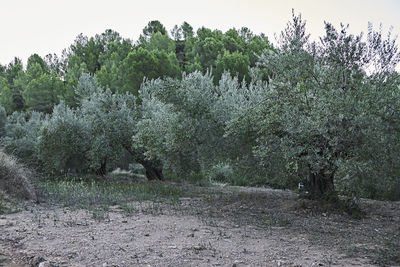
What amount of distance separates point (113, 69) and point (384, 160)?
2948 centimetres

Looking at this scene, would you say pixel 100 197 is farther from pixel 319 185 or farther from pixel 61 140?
pixel 61 140

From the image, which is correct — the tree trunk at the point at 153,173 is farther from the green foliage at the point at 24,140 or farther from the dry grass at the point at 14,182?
the dry grass at the point at 14,182

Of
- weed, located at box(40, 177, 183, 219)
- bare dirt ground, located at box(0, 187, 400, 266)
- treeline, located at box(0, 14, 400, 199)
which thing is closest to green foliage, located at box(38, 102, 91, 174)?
treeline, located at box(0, 14, 400, 199)

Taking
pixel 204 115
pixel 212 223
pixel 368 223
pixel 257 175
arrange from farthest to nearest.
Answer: pixel 257 175, pixel 204 115, pixel 368 223, pixel 212 223

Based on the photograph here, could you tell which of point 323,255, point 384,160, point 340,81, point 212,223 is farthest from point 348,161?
point 212,223

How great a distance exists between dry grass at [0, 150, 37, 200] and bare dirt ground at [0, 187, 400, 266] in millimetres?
1009

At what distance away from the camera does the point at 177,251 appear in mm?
5988

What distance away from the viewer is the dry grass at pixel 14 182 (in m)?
11.3

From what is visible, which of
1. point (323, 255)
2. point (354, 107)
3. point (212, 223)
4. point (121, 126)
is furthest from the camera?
point (121, 126)

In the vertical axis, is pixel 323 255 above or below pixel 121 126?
below

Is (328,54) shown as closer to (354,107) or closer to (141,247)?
(354,107)

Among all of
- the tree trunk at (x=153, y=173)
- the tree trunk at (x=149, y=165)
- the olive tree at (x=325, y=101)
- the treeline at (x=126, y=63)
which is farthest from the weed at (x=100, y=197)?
the treeline at (x=126, y=63)

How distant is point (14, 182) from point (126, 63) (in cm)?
2036

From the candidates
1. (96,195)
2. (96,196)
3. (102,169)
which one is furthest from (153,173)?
(96,196)
